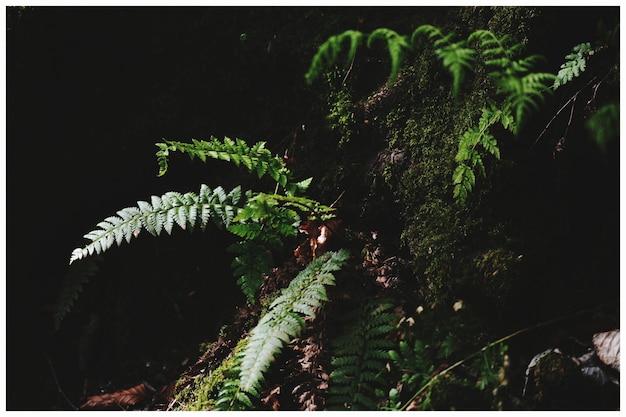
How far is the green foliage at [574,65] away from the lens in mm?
2385

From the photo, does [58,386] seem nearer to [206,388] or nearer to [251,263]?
[206,388]

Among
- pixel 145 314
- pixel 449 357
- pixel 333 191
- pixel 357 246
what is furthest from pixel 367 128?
pixel 145 314

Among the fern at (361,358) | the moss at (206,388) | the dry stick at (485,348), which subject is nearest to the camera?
the dry stick at (485,348)

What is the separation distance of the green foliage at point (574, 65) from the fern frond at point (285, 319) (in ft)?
4.34

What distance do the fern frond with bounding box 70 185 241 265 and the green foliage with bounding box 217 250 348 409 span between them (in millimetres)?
543

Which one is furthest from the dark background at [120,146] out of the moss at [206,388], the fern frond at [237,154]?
the fern frond at [237,154]

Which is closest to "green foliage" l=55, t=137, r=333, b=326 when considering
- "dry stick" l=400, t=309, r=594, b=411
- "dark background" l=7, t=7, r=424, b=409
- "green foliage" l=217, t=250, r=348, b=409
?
"green foliage" l=217, t=250, r=348, b=409

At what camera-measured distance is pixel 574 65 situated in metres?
2.40

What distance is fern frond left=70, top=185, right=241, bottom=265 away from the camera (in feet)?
9.18

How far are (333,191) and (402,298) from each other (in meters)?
0.84

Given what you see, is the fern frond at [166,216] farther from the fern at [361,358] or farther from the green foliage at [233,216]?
the fern at [361,358]

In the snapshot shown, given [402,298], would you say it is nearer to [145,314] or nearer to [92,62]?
[145,314]

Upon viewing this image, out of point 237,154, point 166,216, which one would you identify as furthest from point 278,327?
point 237,154

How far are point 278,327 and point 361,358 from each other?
1.37 feet
